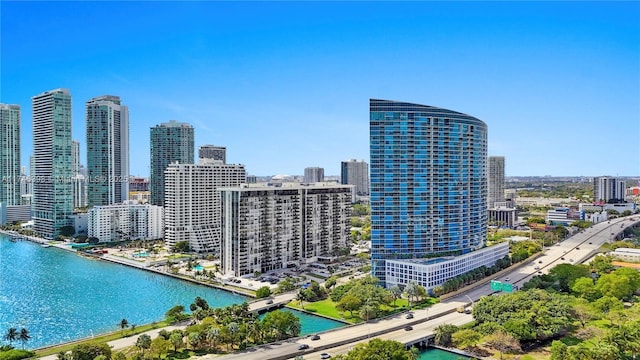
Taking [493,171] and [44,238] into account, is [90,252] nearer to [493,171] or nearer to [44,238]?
[44,238]

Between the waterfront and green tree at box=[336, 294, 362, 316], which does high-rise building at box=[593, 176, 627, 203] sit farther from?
the waterfront

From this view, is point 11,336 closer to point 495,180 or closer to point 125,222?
point 125,222

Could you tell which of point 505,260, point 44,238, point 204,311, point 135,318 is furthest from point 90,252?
point 505,260

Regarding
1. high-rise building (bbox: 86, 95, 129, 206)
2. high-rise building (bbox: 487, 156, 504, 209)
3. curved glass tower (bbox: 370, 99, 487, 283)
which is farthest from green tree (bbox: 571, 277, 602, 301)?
high-rise building (bbox: 86, 95, 129, 206)

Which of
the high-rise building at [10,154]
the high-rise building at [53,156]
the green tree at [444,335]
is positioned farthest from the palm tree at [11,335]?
the high-rise building at [10,154]

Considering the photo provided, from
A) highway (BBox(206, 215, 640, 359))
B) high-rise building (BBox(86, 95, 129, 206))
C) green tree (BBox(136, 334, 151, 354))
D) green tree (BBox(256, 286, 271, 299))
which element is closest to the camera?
green tree (BBox(136, 334, 151, 354))

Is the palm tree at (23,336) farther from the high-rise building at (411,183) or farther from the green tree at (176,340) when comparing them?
the high-rise building at (411,183)
